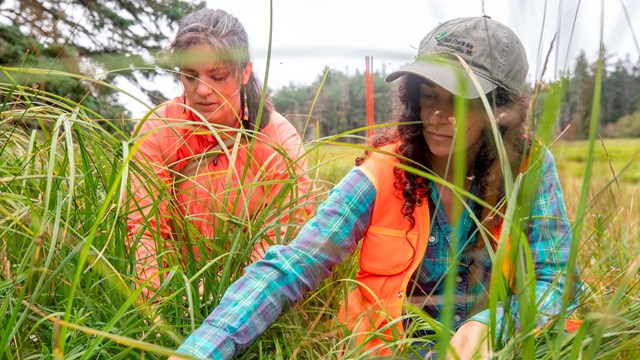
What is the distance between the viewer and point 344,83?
18.6ft

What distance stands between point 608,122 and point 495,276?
10.8 inches

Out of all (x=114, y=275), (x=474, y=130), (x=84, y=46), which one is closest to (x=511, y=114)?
(x=474, y=130)

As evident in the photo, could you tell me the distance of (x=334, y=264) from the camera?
4.48ft

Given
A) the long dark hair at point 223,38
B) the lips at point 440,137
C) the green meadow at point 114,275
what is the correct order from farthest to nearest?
the long dark hair at point 223,38 → the lips at point 440,137 → the green meadow at point 114,275

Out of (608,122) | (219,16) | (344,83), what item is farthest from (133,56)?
(344,83)

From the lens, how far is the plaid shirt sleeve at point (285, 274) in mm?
1024

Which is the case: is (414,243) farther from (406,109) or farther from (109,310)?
(109,310)

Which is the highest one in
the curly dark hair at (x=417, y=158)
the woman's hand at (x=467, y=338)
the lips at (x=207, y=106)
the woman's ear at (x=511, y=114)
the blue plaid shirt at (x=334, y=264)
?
the lips at (x=207, y=106)

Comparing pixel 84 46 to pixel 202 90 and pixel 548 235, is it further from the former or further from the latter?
pixel 548 235

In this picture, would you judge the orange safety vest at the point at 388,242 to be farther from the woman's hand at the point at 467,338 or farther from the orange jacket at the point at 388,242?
the woman's hand at the point at 467,338

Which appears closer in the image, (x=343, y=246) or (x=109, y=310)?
(x=109, y=310)

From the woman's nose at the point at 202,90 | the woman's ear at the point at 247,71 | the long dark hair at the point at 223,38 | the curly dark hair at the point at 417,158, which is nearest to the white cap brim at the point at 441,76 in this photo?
the curly dark hair at the point at 417,158

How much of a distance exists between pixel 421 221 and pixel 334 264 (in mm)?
251

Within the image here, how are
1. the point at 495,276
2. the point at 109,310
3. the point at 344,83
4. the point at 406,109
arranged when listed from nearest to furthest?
the point at 495,276 → the point at 109,310 → the point at 406,109 → the point at 344,83
